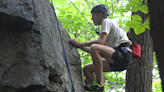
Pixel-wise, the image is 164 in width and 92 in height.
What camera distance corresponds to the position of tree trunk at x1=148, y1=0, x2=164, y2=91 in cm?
72

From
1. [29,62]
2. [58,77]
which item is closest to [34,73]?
[29,62]

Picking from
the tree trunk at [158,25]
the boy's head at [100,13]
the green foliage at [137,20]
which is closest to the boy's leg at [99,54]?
the boy's head at [100,13]

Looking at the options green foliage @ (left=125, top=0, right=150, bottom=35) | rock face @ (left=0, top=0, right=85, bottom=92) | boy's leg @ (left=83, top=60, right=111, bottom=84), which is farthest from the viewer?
boy's leg @ (left=83, top=60, right=111, bottom=84)

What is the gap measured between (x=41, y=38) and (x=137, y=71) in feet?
8.00

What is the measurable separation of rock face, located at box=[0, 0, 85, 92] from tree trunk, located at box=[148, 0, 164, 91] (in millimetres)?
2018

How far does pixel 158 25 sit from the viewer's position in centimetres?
73

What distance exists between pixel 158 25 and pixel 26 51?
2109 millimetres

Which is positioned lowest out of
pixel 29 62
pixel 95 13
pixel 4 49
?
pixel 29 62

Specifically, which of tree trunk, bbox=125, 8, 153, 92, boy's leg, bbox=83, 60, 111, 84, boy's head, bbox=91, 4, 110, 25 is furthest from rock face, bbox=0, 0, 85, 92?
tree trunk, bbox=125, 8, 153, 92

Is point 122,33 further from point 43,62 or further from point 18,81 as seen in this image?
point 18,81

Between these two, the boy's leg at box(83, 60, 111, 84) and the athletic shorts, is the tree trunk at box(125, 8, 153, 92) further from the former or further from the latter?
the boy's leg at box(83, 60, 111, 84)

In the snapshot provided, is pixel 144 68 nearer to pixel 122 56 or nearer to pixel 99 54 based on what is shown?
pixel 122 56

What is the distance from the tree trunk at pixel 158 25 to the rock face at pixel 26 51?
2.02 metres

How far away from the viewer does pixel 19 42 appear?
2498mm
